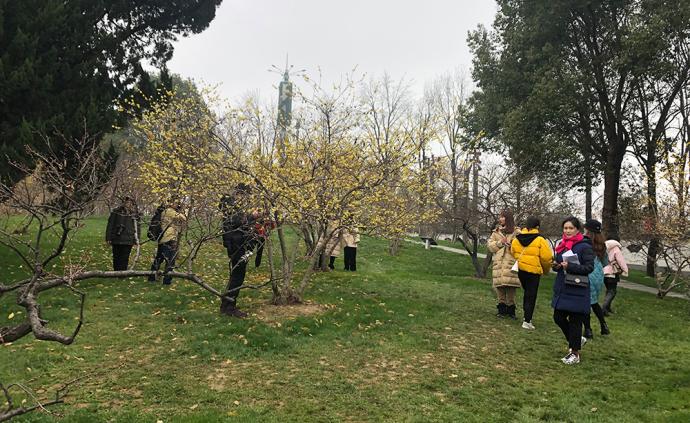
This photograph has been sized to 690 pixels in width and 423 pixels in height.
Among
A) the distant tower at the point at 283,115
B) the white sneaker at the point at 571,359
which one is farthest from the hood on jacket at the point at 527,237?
the distant tower at the point at 283,115

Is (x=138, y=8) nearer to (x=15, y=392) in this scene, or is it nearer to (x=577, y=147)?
(x=15, y=392)

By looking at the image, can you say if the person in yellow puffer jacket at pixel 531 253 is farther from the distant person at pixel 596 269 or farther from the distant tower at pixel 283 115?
the distant tower at pixel 283 115

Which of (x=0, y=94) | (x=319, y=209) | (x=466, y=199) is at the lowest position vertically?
(x=319, y=209)

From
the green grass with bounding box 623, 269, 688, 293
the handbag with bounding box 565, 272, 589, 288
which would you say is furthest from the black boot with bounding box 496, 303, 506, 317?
the green grass with bounding box 623, 269, 688, 293

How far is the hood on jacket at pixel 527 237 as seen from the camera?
6.58 meters

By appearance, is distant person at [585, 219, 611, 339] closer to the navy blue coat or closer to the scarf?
the scarf

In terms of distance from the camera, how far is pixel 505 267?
24.8 ft

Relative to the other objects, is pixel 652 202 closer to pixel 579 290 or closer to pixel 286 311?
pixel 579 290

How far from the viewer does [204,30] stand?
14758 millimetres

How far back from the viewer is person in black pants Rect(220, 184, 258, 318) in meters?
6.27

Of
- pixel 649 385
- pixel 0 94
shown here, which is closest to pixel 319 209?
pixel 649 385

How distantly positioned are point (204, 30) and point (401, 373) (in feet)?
43.8

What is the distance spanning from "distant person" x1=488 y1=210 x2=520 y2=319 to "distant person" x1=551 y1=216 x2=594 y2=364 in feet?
6.00

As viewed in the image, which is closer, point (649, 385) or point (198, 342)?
point (649, 385)
